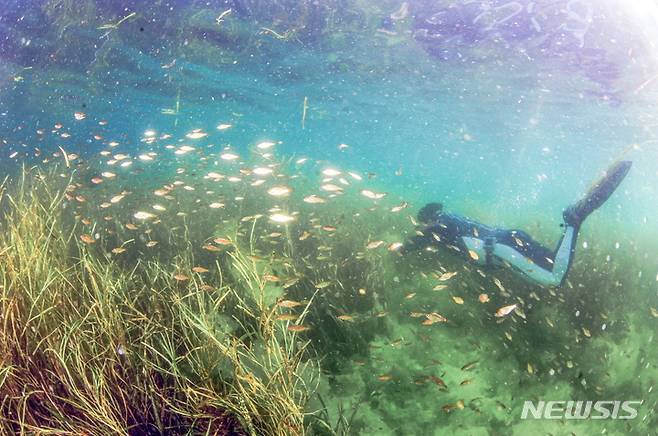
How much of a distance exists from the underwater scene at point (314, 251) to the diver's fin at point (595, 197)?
69 millimetres

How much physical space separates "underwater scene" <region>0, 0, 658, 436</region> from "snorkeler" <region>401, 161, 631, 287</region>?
6 centimetres

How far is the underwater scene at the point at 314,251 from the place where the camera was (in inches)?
156

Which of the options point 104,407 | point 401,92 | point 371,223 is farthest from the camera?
point 401,92

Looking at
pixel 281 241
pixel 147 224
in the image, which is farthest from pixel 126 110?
pixel 281 241

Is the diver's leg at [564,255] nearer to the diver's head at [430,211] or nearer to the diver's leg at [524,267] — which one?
the diver's leg at [524,267]

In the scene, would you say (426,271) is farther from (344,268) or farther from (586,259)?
(586,259)

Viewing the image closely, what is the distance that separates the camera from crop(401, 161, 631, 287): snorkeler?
949 cm

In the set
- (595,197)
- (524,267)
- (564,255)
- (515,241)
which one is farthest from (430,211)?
(595,197)

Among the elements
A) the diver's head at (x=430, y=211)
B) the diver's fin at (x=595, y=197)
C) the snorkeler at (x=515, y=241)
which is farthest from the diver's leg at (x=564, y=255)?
the diver's head at (x=430, y=211)

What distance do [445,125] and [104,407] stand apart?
3980 centimetres

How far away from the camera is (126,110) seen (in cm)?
4209

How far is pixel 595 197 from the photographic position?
11.1m

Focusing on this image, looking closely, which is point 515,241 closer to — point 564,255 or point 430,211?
point 564,255

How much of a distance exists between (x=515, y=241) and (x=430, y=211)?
2.24m
